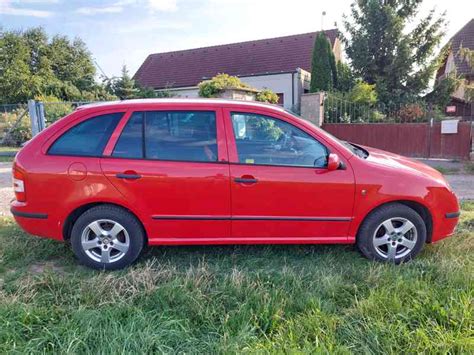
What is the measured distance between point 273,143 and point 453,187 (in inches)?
219

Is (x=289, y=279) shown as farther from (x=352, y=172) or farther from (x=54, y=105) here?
(x=54, y=105)

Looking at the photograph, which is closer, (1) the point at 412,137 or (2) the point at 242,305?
(2) the point at 242,305

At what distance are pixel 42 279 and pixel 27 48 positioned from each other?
34.9m

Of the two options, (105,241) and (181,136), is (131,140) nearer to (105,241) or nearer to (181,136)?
(181,136)

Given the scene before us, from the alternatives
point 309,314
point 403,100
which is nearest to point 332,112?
→ point 403,100

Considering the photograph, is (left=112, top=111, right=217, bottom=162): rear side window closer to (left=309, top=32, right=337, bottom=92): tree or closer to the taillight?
the taillight

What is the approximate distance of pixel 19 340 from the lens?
8.52 feet

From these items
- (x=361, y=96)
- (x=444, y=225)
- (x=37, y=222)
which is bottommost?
(x=444, y=225)

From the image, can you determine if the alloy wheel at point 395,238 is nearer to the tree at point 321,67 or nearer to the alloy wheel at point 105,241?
the alloy wheel at point 105,241

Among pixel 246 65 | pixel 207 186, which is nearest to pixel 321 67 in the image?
pixel 246 65

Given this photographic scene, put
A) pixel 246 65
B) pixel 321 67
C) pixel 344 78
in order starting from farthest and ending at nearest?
pixel 246 65, pixel 344 78, pixel 321 67

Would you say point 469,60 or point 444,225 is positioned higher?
point 469,60

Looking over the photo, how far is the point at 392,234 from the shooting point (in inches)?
149

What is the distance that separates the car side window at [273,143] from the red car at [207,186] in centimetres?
1
